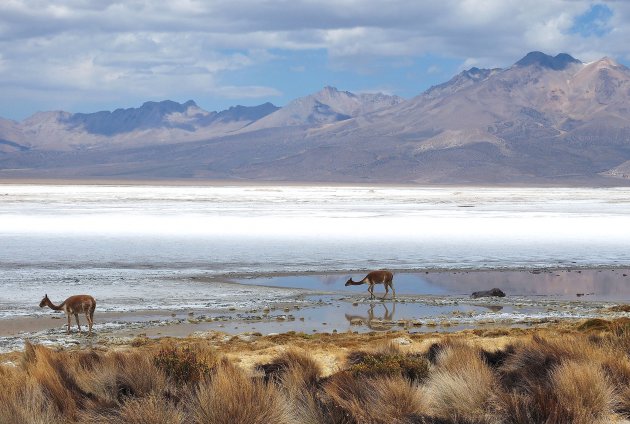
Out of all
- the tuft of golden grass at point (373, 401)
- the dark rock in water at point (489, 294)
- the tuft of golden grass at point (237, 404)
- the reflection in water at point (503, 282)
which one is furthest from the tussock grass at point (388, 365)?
the reflection in water at point (503, 282)

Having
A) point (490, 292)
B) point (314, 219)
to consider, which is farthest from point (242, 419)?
point (314, 219)

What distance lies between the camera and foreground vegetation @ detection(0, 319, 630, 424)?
616 cm

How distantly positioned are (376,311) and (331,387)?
27.2ft

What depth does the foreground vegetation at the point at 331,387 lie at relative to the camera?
616 cm

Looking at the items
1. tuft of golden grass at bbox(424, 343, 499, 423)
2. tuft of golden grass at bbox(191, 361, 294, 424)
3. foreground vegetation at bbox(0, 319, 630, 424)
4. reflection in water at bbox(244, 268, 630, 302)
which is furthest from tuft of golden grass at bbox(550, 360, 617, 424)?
reflection in water at bbox(244, 268, 630, 302)

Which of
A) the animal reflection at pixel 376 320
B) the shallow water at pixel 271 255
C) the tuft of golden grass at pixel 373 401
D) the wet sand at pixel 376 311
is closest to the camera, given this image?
the tuft of golden grass at pixel 373 401

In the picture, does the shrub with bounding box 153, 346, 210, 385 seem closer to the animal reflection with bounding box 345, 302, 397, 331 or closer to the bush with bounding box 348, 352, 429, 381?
the bush with bounding box 348, 352, 429, 381

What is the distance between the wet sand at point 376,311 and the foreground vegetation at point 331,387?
387cm

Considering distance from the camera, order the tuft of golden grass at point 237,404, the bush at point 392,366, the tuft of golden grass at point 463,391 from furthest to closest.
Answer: the bush at point 392,366, the tuft of golden grass at point 463,391, the tuft of golden grass at point 237,404

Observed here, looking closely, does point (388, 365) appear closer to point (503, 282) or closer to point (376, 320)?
point (376, 320)

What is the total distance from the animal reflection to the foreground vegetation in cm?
425

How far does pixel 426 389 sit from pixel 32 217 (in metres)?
33.5

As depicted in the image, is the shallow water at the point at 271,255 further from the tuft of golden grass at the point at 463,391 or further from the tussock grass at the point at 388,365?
the tuft of golden grass at the point at 463,391

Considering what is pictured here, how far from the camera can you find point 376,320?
46.1ft
